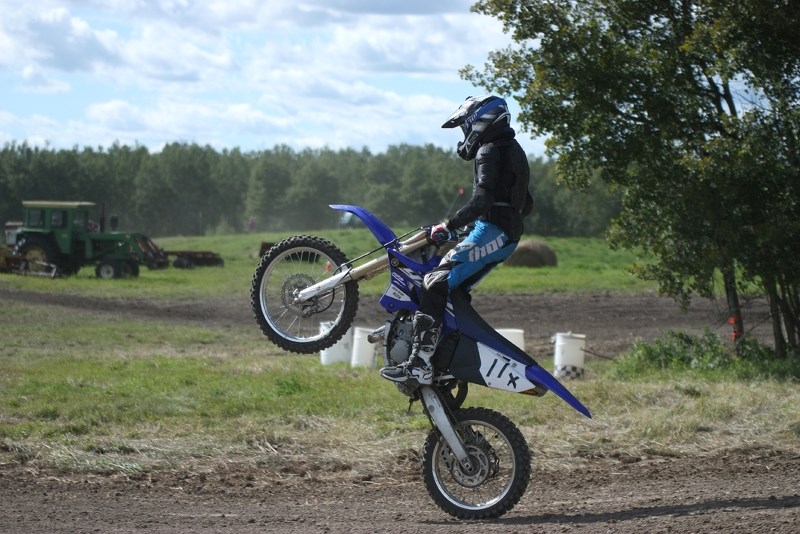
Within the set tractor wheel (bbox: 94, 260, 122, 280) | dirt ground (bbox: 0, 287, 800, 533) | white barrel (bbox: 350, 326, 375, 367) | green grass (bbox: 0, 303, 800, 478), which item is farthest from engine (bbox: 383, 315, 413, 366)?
tractor wheel (bbox: 94, 260, 122, 280)

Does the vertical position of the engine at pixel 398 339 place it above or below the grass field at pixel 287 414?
above

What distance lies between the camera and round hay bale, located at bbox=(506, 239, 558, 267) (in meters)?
42.6

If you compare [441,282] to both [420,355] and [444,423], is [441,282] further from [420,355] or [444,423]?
[444,423]

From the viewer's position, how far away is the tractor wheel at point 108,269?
122 ft

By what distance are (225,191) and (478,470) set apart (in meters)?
97.6

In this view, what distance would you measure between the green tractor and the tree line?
40346mm

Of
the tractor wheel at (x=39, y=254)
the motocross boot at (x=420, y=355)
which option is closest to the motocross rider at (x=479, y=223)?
the motocross boot at (x=420, y=355)

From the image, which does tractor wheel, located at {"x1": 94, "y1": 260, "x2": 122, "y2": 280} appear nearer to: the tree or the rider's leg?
the tree

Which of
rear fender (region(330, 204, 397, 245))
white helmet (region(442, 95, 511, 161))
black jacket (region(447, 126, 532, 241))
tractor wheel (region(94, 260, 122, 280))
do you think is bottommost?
tractor wheel (region(94, 260, 122, 280))

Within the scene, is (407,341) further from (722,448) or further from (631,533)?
(722,448)

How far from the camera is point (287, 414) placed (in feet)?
38.0

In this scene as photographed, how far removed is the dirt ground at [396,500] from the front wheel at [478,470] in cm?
16

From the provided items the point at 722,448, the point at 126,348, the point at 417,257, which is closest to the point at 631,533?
the point at 417,257

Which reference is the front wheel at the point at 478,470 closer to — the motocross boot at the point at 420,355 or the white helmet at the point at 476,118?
the motocross boot at the point at 420,355
